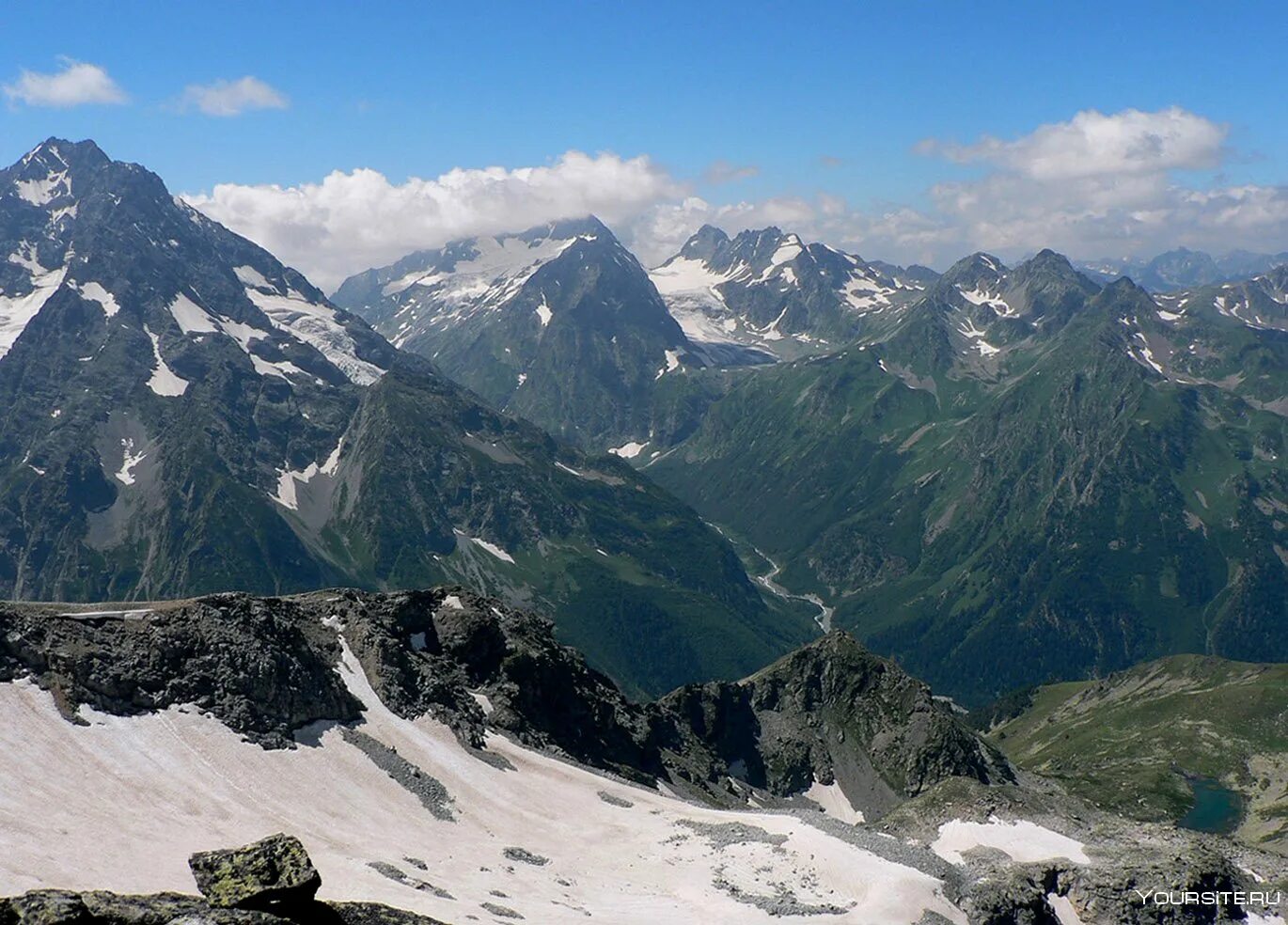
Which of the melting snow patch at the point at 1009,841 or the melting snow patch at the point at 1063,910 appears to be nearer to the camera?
the melting snow patch at the point at 1063,910

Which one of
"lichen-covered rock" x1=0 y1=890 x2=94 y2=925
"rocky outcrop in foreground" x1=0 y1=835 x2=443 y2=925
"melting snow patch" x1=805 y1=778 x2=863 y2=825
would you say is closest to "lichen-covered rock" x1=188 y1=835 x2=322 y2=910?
"rocky outcrop in foreground" x1=0 y1=835 x2=443 y2=925

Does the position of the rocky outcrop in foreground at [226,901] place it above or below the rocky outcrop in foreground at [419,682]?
above

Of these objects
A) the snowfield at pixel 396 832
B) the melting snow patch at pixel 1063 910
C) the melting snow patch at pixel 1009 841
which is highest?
the melting snow patch at pixel 1009 841

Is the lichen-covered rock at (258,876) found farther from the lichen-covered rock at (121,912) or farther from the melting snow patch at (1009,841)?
the melting snow patch at (1009,841)

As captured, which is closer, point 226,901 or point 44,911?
point 44,911

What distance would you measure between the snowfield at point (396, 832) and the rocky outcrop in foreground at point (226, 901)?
31345 mm

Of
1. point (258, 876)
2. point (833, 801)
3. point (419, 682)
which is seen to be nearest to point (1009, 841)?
point (419, 682)

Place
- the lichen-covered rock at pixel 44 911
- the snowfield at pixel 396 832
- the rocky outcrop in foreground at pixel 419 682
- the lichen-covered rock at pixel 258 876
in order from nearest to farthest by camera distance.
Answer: the lichen-covered rock at pixel 44 911 < the lichen-covered rock at pixel 258 876 < the snowfield at pixel 396 832 < the rocky outcrop in foreground at pixel 419 682

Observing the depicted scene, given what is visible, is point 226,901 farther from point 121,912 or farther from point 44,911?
point 44,911

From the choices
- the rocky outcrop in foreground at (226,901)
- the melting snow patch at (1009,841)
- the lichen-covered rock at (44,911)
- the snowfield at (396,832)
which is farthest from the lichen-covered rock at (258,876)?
the melting snow patch at (1009,841)

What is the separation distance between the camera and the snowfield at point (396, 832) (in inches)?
2739

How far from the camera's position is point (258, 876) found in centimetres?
3422

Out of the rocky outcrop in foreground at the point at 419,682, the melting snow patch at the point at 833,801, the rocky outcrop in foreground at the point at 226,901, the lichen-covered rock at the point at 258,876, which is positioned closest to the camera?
the rocky outcrop in foreground at the point at 226,901

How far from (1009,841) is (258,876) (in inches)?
3539
